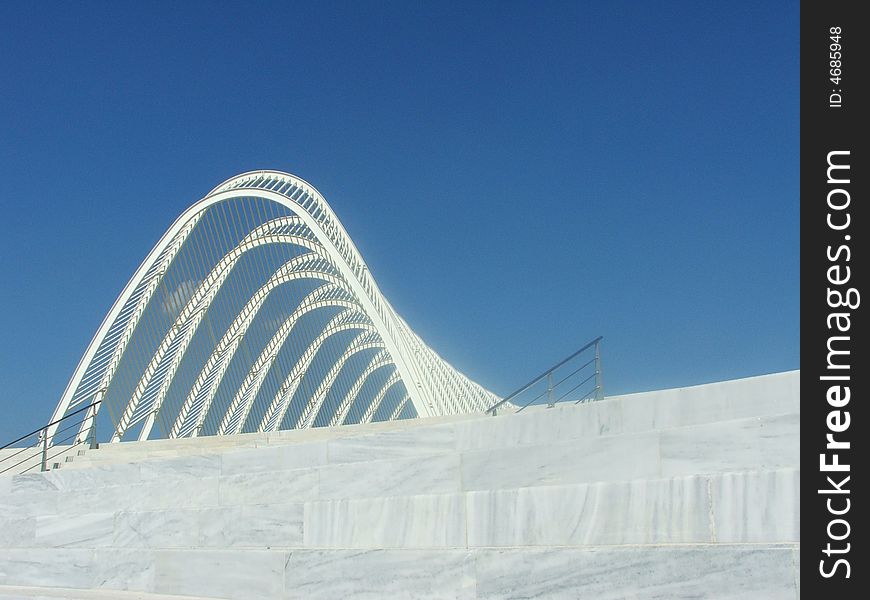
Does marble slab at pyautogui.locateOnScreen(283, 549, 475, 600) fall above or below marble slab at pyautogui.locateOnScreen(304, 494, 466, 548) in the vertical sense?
below

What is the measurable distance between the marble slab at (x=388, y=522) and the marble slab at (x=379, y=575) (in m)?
0.35

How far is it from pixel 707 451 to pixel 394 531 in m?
3.04

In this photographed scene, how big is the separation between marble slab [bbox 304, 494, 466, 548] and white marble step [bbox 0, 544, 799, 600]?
1.19 ft

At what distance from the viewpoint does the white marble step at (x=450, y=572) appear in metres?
6.82

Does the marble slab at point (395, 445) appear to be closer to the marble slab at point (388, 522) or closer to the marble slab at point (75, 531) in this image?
the marble slab at point (388, 522)

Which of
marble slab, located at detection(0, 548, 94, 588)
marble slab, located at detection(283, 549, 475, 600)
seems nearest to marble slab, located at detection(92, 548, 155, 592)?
marble slab, located at detection(0, 548, 94, 588)

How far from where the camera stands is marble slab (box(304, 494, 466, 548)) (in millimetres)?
9008

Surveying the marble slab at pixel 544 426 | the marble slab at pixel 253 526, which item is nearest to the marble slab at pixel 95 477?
the marble slab at pixel 253 526

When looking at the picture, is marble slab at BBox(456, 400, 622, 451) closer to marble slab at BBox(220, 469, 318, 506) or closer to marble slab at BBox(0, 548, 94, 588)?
marble slab at BBox(220, 469, 318, 506)

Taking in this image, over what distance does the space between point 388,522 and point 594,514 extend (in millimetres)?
2407

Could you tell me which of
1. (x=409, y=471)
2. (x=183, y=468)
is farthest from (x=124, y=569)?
(x=409, y=471)
